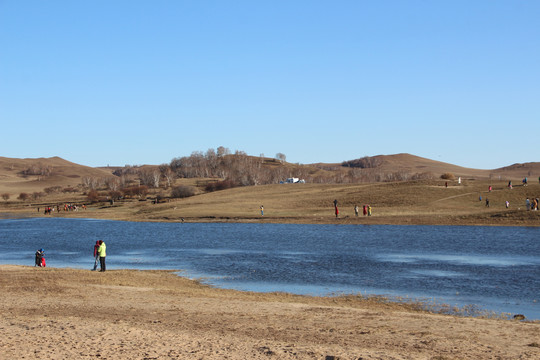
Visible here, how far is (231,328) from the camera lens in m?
16.4

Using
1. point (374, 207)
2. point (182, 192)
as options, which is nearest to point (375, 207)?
point (374, 207)

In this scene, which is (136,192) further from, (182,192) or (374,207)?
(374,207)

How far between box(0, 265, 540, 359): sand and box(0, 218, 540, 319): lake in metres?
4.74

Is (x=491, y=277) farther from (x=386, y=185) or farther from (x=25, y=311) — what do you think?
(x=386, y=185)

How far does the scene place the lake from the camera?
88.3 ft

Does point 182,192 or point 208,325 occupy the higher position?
point 182,192

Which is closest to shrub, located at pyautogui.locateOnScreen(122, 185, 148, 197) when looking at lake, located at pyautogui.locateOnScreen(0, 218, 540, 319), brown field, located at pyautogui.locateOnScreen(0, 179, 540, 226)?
brown field, located at pyautogui.locateOnScreen(0, 179, 540, 226)

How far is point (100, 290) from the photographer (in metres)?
24.0

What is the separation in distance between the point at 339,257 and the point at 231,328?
80.7ft

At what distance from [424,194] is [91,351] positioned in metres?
82.1

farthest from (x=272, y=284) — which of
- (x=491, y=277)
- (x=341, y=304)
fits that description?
(x=491, y=277)

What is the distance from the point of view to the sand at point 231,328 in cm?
1362

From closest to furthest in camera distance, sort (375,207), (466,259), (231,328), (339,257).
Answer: (231,328), (466,259), (339,257), (375,207)

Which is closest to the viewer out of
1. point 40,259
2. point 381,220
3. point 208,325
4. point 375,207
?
point 208,325
